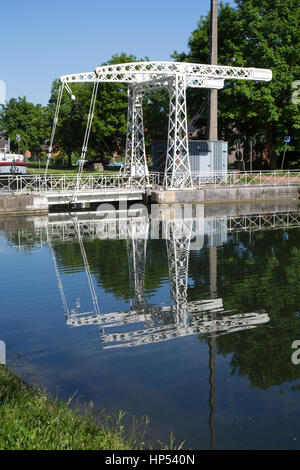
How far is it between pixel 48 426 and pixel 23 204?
25430mm

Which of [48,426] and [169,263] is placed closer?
[48,426]

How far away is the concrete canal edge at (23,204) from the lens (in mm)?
29562

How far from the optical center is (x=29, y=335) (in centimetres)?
1009

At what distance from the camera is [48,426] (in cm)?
564

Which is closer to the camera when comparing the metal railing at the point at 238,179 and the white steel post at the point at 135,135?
the white steel post at the point at 135,135

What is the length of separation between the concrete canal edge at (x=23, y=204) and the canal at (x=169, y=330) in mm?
9000

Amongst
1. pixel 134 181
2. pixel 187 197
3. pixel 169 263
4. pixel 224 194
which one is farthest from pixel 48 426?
pixel 224 194

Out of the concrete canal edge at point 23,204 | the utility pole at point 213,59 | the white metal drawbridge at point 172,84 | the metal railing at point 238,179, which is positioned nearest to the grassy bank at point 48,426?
the concrete canal edge at point 23,204

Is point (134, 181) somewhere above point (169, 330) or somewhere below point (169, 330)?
above

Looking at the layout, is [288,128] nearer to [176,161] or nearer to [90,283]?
[176,161]

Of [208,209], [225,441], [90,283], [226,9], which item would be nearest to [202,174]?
[208,209]

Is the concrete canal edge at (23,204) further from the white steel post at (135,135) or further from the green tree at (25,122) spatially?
the green tree at (25,122)

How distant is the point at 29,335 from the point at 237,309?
4474mm

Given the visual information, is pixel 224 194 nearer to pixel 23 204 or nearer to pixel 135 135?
pixel 135 135
